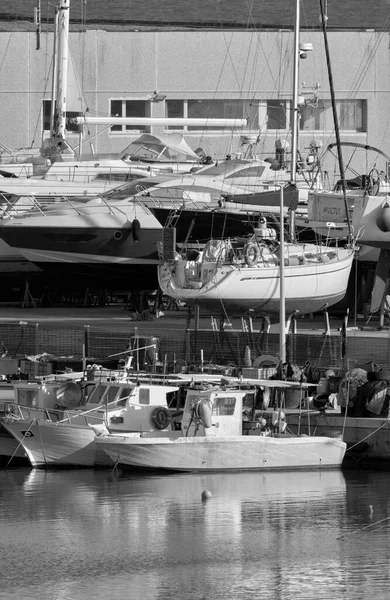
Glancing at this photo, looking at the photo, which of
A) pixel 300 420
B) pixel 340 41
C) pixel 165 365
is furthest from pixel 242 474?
pixel 340 41

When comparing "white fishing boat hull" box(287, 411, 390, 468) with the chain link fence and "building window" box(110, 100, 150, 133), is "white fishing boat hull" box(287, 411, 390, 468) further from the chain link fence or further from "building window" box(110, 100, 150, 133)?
"building window" box(110, 100, 150, 133)

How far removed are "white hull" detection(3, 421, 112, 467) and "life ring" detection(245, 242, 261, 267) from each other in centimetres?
967

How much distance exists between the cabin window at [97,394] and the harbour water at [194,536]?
4.77 ft

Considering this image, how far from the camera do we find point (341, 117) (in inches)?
2152

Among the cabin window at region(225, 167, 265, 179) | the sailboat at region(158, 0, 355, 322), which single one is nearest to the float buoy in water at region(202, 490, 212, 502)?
the sailboat at region(158, 0, 355, 322)

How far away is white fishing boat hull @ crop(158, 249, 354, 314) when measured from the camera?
110 ft

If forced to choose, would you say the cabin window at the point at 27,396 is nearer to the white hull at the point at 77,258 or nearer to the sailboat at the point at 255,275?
the sailboat at the point at 255,275

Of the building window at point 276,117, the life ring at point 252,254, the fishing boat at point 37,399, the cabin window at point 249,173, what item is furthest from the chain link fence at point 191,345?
the building window at point 276,117

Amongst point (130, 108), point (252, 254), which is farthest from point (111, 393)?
point (130, 108)

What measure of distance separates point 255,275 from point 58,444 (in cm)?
964

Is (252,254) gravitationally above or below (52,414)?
above

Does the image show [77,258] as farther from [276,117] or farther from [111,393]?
[276,117]

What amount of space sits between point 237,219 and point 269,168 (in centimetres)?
440

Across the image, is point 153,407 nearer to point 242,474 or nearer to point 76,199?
point 242,474
